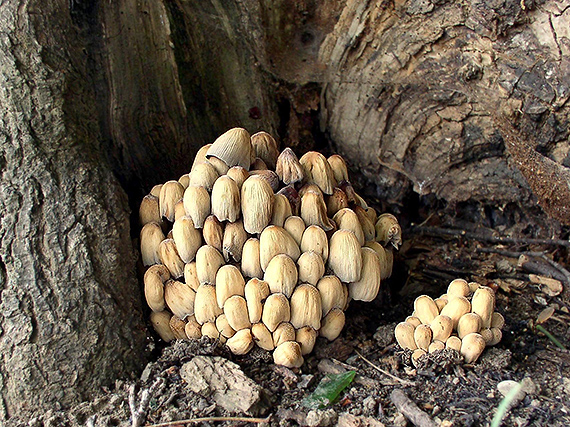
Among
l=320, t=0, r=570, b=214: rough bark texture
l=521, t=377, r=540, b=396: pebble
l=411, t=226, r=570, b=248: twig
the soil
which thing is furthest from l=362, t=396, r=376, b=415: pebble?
l=411, t=226, r=570, b=248: twig

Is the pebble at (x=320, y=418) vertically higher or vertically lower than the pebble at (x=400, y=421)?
higher

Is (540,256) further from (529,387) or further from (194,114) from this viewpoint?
(194,114)

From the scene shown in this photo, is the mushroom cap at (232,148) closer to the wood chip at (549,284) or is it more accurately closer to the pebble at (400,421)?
the pebble at (400,421)

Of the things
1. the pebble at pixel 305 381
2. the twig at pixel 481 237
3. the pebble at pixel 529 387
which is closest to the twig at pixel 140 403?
the pebble at pixel 305 381

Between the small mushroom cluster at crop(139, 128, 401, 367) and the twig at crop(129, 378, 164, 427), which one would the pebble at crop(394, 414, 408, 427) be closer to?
the small mushroom cluster at crop(139, 128, 401, 367)

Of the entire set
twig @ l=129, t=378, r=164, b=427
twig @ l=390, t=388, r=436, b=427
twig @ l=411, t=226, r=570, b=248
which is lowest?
twig @ l=390, t=388, r=436, b=427

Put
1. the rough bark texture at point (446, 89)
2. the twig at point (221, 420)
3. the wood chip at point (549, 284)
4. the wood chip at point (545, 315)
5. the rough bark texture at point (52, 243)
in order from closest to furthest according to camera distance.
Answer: the twig at point (221, 420), the rough bark texture at point (52, 243), the rough bark texture at point (446, 89), the wood chip at point (545, 315), the wood chip at point (549, 284)
